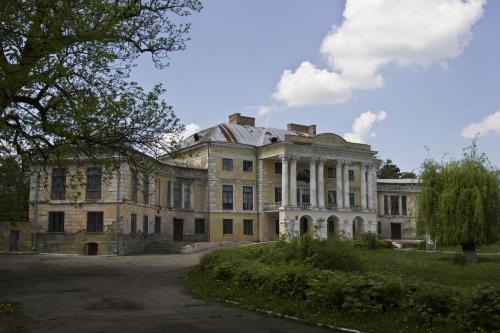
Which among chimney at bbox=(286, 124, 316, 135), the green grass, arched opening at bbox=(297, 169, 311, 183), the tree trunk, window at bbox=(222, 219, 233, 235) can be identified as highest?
chimney at bbox=(286, 124, 316, 135)

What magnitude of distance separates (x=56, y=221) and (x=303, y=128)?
107ft

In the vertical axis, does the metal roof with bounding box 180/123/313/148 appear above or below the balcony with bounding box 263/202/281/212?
above

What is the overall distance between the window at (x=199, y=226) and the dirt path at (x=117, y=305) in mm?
27575

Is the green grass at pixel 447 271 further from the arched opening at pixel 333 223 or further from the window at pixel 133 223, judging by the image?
Result: the arched opening at pixel 333 223

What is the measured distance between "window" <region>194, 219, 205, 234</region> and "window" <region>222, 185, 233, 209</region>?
8.36 feet

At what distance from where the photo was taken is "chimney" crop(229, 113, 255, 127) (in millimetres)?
58375

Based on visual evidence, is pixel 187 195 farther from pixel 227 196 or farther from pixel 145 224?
pixel 145 224

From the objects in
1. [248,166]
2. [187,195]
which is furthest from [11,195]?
[248,166]

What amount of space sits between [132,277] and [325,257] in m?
7.80

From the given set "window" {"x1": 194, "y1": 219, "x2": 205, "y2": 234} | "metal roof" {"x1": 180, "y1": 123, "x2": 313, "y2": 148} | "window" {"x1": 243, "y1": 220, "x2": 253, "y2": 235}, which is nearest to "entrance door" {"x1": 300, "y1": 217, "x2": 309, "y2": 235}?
"window" {"x1": 243, "y1": 220, "x2": 253, "y2": 235}

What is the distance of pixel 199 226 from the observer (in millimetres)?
50438

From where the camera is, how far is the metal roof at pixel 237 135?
174 ft

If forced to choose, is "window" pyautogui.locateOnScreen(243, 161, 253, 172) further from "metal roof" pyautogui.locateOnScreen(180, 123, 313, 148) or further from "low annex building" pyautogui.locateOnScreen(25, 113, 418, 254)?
"metal roof" pyautogui.locateOnScreen(180, 123, 313, 148)

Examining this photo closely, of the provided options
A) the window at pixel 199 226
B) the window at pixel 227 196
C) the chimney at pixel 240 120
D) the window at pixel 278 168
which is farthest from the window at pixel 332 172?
the window at pixel 199 226
